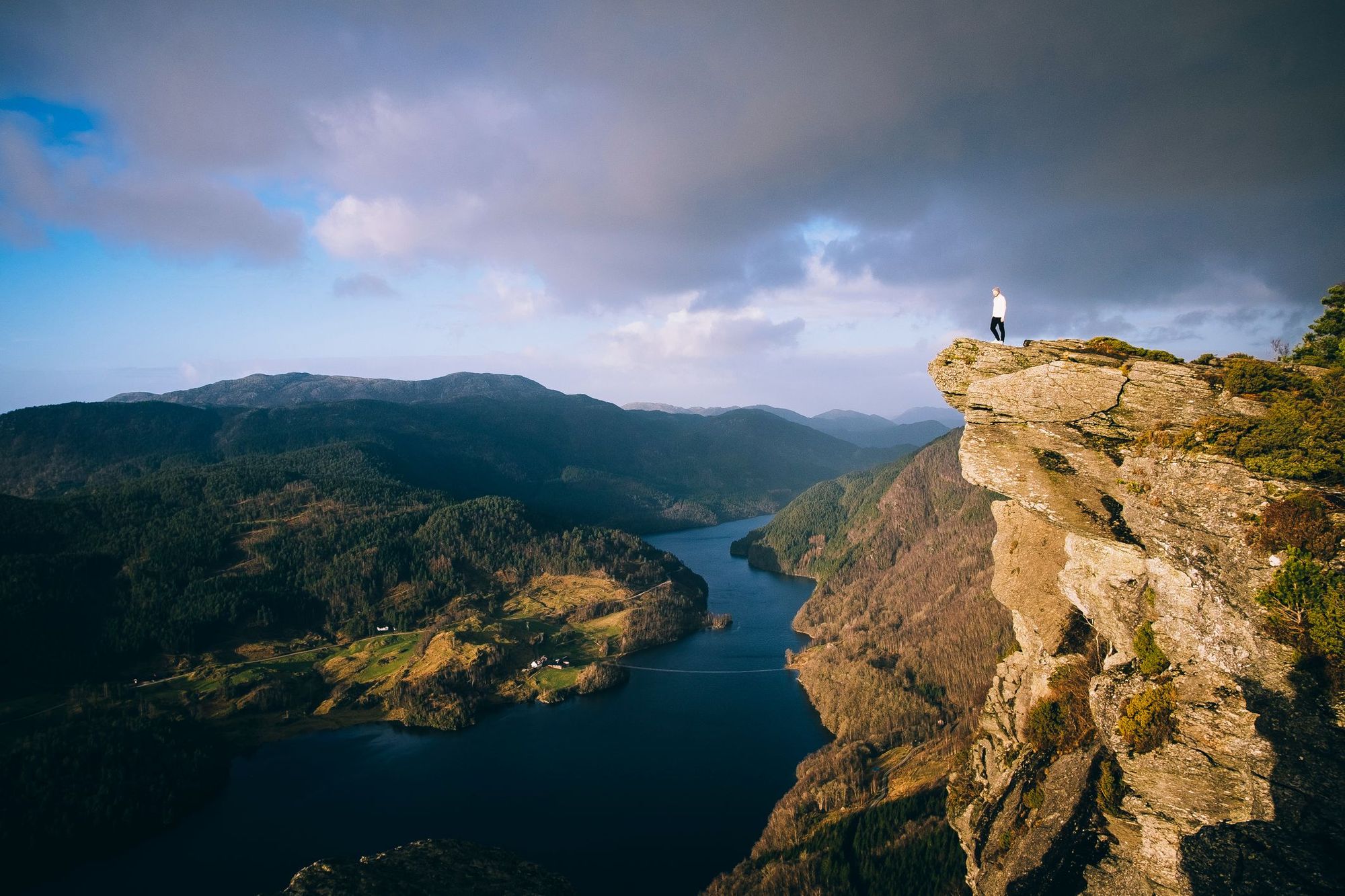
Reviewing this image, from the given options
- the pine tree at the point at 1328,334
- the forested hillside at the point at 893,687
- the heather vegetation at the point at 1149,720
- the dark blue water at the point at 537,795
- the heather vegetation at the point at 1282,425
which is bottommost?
the dark blue water at the point at 537,795

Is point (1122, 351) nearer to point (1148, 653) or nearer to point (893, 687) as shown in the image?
point (1148, 653)

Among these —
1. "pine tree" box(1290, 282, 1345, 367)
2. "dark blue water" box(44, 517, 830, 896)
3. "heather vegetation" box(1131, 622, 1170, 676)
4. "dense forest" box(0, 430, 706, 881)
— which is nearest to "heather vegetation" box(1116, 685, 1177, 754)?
"heather vegetation" box(1131, 622, 1170, 676)

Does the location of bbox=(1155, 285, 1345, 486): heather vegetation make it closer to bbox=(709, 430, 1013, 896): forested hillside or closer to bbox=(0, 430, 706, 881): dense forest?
bbox=(709, 430, 1013, 896): forested hillside

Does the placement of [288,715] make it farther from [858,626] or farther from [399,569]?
[858,626]

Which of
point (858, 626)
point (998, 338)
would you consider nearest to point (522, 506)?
point (858, 626)

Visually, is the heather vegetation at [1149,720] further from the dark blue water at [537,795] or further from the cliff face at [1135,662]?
the dark blue water at [537,795]

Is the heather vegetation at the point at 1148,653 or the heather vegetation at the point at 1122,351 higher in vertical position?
the heather vegetation at the point at 1122,351

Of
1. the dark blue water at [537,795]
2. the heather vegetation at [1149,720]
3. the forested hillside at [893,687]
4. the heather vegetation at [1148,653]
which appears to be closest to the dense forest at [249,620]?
the dark blue water at [537,795]
